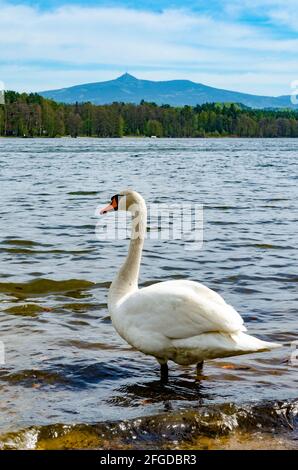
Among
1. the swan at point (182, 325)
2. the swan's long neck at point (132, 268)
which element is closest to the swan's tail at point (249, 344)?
the swan at point (182, 325)

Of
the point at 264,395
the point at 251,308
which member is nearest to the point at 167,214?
the point at 251,308

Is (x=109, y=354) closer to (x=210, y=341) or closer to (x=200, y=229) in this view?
(x=210, y=341)

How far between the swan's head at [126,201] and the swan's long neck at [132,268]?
43 millimetres

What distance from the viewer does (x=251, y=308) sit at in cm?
1152

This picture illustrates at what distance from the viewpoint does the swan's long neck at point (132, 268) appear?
8.60 metres

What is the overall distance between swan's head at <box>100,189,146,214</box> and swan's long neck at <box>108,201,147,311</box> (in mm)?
43

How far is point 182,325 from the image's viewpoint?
7719 mm

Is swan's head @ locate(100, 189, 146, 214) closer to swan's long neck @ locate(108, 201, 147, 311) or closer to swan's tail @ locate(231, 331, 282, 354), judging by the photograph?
swan's long neck @ locate(108, 201, 147, 311)

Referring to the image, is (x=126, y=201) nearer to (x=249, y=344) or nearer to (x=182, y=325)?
(x=182, y=325)

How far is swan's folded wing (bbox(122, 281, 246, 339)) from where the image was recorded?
761 cm

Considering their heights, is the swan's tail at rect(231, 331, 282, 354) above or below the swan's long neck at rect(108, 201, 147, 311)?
below

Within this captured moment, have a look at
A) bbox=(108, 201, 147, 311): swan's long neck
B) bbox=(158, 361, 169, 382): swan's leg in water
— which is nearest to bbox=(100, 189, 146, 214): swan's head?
bbox=(108, 201, 147, 311): swan's long neck
